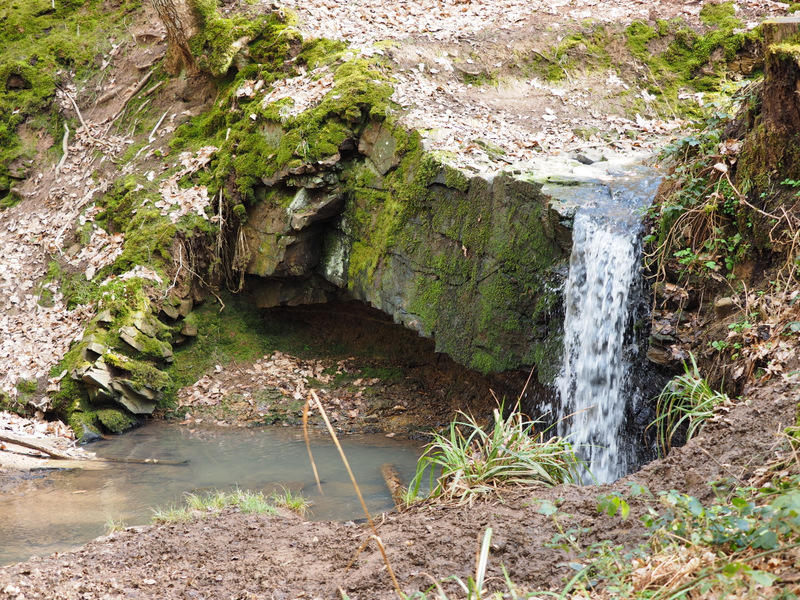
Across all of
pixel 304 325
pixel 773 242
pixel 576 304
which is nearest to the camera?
pixel 773 242

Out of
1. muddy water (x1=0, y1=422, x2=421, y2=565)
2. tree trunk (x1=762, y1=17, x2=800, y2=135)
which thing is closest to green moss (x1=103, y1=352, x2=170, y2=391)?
muddy water (x1=0, y1=422, x2=421, y2=565)

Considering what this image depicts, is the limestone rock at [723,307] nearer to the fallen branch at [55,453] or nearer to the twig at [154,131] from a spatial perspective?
the fallen branch at [55,453]

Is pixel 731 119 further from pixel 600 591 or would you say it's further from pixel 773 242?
pixel 600 591

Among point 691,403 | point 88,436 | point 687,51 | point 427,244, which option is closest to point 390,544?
point 691,403

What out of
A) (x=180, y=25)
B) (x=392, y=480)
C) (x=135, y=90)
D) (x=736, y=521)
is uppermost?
(x=180, y=25)

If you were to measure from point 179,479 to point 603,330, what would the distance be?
169 inches

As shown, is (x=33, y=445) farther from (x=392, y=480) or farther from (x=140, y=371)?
(x=392, y=480)

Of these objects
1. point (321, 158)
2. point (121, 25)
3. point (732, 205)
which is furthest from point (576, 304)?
point (121, 25)

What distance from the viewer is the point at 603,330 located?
5.94 m

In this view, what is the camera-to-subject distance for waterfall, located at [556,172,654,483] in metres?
5.73

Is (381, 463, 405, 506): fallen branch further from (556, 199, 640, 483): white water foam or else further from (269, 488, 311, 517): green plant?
(556, 199, 640, 483): white water foam

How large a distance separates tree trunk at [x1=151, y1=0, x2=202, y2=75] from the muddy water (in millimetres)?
5681

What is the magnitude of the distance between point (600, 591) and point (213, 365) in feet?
23.2

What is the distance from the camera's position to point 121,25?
11.7m
